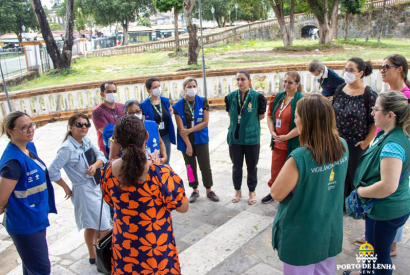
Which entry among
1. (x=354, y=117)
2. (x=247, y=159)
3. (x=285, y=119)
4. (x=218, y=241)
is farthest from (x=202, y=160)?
(x=354, y=117)

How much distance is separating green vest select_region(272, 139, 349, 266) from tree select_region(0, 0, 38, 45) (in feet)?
148

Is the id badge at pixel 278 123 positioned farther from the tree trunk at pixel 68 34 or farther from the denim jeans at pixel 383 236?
the tree trunk at pixel 68 34

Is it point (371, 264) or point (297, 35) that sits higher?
point (297, 35)

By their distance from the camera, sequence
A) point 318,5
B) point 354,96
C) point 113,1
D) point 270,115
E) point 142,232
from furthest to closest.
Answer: point 113,1 < point 318,5 < point 270,115 < point 354,96 < point 142,232

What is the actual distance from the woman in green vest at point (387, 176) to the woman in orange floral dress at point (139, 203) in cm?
139

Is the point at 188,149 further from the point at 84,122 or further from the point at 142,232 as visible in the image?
the point at 142,232

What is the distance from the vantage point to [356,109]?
4.02m

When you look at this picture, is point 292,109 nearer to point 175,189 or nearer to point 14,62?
point 175,189

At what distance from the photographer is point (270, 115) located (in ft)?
15.5

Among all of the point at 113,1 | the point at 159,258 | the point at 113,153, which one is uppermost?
the point at 113,1

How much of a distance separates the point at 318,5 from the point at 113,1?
989 inches

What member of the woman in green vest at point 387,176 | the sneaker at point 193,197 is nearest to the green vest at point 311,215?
the woman in green vest at point 387,176

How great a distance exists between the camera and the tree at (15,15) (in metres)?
39.7

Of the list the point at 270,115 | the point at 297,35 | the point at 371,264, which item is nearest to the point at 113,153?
the point at 270,115
